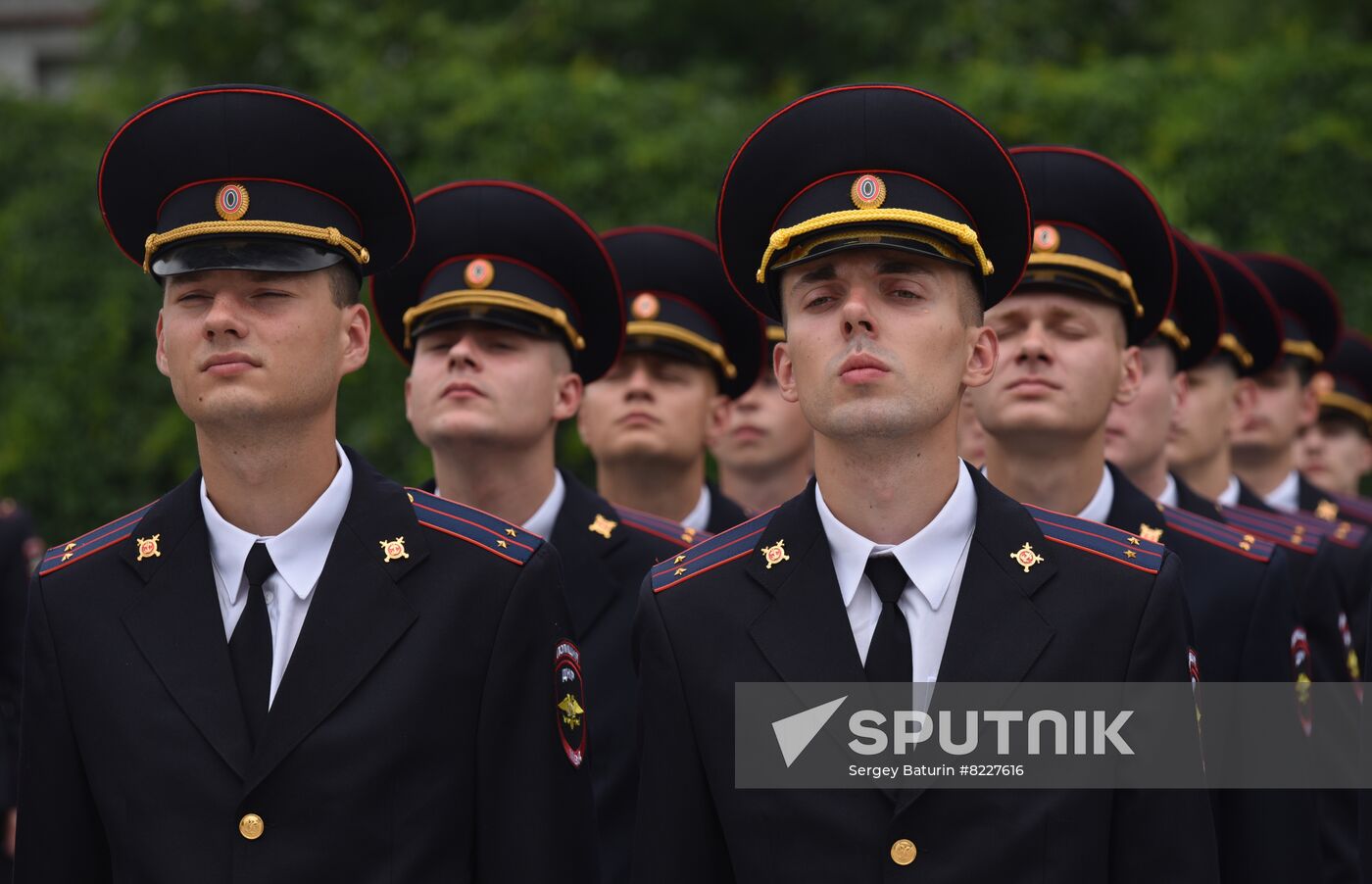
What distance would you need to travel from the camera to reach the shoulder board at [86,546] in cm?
396

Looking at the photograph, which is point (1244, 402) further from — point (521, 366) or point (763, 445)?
point (521, 366)

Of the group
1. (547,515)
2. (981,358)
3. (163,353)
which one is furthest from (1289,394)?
(163,353)

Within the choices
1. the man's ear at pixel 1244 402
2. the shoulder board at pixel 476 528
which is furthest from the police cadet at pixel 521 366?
the man's ear at pixel 1244 402

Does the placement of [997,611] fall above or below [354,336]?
below

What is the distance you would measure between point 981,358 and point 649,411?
2923 millimetres

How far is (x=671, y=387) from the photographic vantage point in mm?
6930

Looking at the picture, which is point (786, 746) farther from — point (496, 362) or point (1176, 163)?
point (1176, 163)

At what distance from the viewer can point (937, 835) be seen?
351 centimetres

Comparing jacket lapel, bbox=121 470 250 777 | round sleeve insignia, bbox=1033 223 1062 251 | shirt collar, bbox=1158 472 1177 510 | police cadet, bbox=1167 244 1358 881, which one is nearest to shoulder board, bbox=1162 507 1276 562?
police cadet, bbox=1167 244 1358 881

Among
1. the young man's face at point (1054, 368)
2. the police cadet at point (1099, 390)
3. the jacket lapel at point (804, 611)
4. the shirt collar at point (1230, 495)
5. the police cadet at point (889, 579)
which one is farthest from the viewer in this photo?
the shirt collar at point (1230, 495)

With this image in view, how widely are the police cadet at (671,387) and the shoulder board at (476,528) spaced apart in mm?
2606

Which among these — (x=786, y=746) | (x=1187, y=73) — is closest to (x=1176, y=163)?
(x=1187, y=73)

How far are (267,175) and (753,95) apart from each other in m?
10.9

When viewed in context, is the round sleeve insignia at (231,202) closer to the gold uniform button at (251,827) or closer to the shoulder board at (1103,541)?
the gold uniform button at (251,827)
